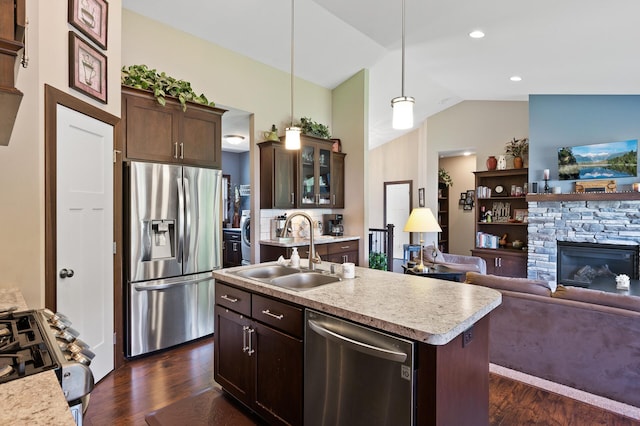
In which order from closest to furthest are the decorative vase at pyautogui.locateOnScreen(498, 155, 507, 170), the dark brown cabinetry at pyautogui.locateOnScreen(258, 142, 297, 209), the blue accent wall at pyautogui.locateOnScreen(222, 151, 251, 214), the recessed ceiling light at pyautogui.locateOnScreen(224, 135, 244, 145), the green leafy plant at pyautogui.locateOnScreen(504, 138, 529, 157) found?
the dark brown cabinetry at pyautogui.locateOnScreen(258, 142, 297, 209), the recessed ceiling light at pyautogui.locateOnScreen(224, 135, 244, 145), the green leafy plant at pyautogui.locateOnScreen(504, 138, 529, 157), the decorative vase at pyautogui.locateOnScreen(498, 155, 507, 170), the blue accent wall at pyautogui.locateOnScreen(222, 151, 251, 214)

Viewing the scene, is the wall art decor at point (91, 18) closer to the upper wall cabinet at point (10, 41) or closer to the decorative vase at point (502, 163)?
the upper wall cabinet at point (10, 41)

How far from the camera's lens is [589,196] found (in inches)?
202

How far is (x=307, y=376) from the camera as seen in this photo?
5.72 feet

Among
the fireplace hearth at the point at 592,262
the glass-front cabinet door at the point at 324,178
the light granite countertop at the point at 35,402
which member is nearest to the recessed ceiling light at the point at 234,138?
the glass-front cabinet door at the point at 324,178

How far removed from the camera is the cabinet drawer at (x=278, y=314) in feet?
5.92

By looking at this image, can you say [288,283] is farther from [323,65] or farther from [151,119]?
[323,65]

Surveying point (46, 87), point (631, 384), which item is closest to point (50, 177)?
point (46, 87)

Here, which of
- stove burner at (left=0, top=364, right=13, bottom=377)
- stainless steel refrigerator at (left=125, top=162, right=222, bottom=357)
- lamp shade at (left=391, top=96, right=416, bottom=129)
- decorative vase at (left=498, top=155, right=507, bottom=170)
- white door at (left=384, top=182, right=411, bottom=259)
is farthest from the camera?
white door at (left=384, top=182, right=411, bottom=259)

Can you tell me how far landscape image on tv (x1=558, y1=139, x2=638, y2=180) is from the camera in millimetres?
4918

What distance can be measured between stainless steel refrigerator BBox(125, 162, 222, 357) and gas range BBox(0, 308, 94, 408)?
192 centimetres

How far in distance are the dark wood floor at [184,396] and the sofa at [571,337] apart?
17 centimetres

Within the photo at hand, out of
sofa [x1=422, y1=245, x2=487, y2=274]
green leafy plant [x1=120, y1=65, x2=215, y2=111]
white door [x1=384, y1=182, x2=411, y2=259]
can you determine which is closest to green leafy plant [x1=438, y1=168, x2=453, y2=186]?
white door [x1=384, y1=182, x2=411, y2=259]

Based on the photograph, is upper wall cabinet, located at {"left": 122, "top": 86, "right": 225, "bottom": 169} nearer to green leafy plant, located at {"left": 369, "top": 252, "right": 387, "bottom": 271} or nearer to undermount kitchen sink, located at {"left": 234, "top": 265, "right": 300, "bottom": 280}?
undermount kitchen sink, located at {"left": 234, "top": 265, "right": 300, "bottom": 280}

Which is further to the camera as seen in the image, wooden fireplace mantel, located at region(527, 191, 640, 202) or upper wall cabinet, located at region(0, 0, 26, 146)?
wooden fireplace mantel, located at region(527, 191, 640, 202)
